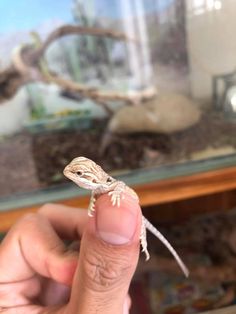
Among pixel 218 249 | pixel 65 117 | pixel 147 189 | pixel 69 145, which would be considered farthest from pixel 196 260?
pixel 65 117

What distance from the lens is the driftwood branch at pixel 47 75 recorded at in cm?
117

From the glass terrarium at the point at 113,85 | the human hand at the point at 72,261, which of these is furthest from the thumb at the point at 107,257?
the glass terrarium at the point at 113,85

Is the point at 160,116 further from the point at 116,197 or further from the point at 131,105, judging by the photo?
the point at 116,197

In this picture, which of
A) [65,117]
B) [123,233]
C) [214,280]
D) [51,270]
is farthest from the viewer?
[65,117]

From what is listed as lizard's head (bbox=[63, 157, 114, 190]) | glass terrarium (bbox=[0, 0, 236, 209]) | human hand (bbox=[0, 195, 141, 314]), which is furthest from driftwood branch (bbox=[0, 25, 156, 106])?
lizard's head (bbox=[63, 157, 114, 190])

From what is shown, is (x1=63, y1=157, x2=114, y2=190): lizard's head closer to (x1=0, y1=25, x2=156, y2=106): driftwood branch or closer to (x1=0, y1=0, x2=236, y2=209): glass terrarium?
(x1=0, y1=0, x2=236, y2=209): glass terrarium

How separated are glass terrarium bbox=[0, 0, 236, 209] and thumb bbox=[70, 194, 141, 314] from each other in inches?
22.6

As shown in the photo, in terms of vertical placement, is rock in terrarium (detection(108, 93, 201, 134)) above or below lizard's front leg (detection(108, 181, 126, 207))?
below

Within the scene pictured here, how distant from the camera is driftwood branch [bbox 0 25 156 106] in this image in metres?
1.17

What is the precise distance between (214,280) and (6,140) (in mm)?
679

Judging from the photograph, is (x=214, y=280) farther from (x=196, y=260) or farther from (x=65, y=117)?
(x=65, y=117)

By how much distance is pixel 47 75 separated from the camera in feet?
4.01

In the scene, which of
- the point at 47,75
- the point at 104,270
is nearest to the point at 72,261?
the point at 104,270

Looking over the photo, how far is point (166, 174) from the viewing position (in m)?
0.92
